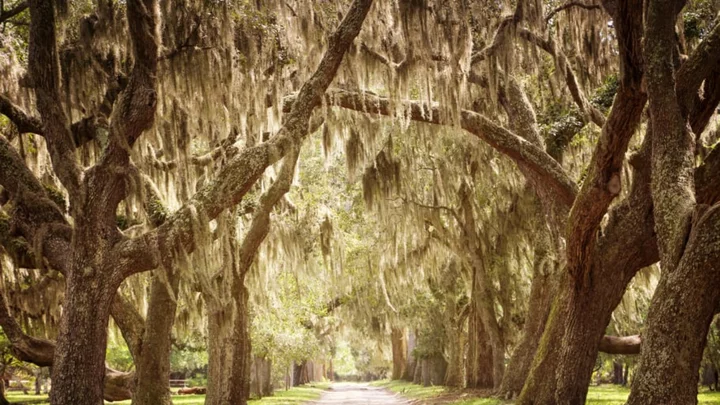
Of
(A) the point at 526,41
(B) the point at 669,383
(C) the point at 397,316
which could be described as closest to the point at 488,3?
(A) the point at 526,41

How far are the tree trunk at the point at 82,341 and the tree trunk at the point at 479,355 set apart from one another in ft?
49.6

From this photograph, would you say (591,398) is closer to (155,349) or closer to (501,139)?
(501,139)

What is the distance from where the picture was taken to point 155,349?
38.4 feet

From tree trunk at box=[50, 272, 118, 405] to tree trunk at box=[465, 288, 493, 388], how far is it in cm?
1513

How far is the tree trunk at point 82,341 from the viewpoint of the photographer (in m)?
7.86

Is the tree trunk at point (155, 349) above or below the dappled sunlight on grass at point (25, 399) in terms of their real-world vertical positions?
above

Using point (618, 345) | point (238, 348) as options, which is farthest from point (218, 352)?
point (618, 345)

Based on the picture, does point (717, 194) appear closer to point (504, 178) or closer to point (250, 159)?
point (250, 159)

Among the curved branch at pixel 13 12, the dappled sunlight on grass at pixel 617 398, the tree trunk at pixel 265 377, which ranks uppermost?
the curved branch at pixel 13 12

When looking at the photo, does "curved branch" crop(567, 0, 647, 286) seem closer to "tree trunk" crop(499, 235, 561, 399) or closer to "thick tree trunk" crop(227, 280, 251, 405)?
"tree trunk" crop(499, 235, 561, 399)

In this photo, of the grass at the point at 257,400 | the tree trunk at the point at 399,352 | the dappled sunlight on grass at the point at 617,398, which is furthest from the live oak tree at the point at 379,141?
the tree trunk at the point at 399,352

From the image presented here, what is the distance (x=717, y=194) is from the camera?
6957 millimetres

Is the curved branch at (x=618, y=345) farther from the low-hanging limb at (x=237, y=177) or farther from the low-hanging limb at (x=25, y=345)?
the low-hanging limb at (x=25, y=345)

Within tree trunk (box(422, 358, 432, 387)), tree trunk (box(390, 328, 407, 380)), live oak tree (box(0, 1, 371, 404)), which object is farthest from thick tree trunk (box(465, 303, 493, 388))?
tree trunk (box(390, 328, 407, 380))
